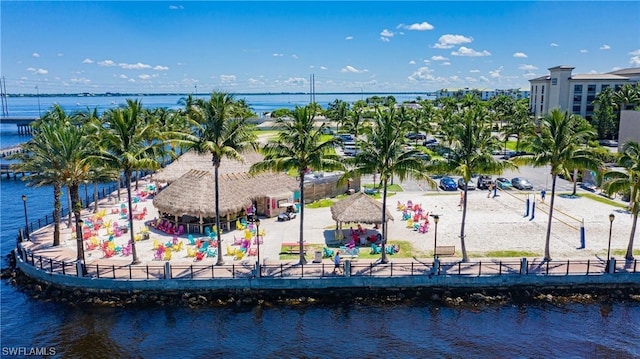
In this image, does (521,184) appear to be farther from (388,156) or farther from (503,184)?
(388,156)

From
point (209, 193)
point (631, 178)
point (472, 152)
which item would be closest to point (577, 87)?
point (631, 178)

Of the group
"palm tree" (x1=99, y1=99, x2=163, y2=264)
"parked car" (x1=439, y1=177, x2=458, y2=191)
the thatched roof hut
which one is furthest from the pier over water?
"palm tree" (x1=99, y1=99, x2=163, y2=264)

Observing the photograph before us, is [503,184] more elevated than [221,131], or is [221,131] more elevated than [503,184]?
[221,131]

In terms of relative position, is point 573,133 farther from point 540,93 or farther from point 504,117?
point 540,93

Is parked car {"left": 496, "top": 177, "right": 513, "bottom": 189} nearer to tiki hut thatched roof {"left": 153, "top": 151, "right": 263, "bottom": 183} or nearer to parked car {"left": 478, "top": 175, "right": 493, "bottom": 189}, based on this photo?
parked car {"left": 478, "top": 175, "right": 493, "bottom": 189}

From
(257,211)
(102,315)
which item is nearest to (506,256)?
(257,211)

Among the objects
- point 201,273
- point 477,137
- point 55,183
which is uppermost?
point 477,137

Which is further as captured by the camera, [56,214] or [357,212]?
[357,212]
